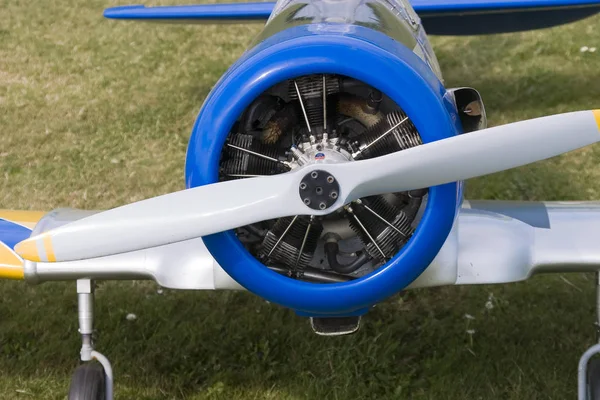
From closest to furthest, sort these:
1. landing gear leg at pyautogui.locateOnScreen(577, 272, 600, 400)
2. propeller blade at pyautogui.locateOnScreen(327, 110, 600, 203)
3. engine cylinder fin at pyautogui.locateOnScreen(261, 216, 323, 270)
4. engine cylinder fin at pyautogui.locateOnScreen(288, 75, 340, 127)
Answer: propeller blade at pyautogui.locateOnScreen(327, 110, 600, 203) → engine cylinder fin at pyautogui.locateOnScreen(288, 75, 340, 127) → engine cylinder fin at pyautogui.locateOnScreen(261, 216, 323, 270) → landing gear leg at pyautogui.locateOnScreen(577, 272, 600, 400)

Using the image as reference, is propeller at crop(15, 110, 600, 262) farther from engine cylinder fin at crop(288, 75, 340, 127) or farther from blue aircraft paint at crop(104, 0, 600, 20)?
blue aircraft paint at crop(104, 0, 600, 20)

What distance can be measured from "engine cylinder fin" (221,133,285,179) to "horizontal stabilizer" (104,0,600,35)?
284 centimetres

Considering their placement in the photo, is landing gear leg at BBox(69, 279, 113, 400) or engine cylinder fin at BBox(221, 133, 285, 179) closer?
engine cylinder fin at BBox(221, 133, 285, 179)

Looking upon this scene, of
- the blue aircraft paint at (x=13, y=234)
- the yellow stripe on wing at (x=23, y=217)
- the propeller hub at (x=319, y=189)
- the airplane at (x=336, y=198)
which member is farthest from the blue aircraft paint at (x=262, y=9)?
the propeller hub at (x=319, y=189)

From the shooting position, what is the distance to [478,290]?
13.8ft

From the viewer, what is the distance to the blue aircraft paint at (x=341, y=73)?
2426mm

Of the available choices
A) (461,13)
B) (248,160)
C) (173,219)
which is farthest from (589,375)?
(461,13)

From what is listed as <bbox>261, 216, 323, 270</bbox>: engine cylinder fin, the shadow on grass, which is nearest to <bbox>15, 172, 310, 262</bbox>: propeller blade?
<bbox>261, 216, 323, 270</bbox>: engine cylinder fin

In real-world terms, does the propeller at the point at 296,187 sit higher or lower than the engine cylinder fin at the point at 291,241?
higher

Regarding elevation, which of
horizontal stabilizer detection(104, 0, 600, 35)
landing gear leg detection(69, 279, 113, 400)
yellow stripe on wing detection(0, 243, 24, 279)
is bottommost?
landing gear leg detection(69, 279, 113, 400)

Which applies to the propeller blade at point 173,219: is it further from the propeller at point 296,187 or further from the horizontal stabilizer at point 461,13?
the horizontal stabilizer at point 461,13

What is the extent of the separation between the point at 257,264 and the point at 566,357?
186 cm

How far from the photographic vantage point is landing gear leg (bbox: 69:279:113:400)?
3.24 meters

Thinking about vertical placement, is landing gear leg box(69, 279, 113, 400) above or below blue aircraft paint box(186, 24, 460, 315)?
below
